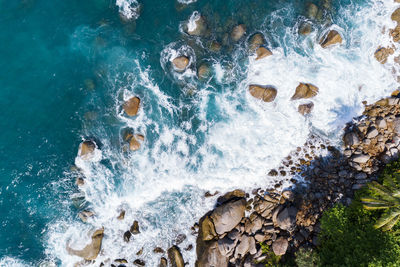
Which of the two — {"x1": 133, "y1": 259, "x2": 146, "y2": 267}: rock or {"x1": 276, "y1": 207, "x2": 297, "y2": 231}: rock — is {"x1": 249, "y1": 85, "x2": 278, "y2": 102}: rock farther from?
{"x1": 133, "y1": 259, "x2": 146, "y2": 267}: rock

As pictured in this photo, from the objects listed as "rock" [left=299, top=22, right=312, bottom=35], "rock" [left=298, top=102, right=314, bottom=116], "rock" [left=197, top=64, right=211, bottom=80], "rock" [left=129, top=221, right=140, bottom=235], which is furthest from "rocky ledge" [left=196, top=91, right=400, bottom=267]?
"rock" [left=197, top=64, right=211, bottom=80]

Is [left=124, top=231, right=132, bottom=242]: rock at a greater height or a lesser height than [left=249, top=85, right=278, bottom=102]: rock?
lesser

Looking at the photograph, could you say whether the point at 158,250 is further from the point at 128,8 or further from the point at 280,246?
the point at 128,8

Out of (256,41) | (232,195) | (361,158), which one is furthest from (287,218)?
(256,41)

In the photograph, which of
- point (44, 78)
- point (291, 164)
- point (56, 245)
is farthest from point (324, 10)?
point (56, 245)

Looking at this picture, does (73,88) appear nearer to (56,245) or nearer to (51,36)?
(51,36)

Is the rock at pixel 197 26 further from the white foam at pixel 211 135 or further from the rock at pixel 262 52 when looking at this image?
the rock at pixel 262 52

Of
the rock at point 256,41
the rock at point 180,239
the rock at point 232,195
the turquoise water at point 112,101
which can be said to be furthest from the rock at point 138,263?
the rock at point 256,41
